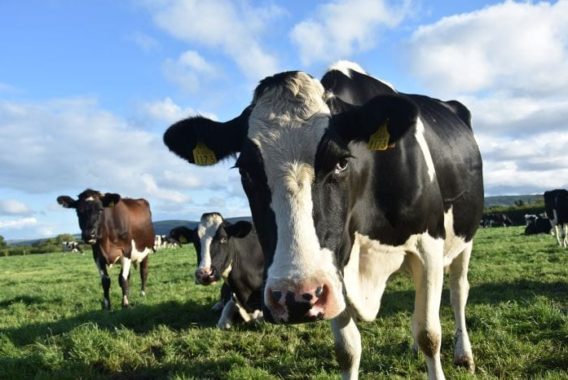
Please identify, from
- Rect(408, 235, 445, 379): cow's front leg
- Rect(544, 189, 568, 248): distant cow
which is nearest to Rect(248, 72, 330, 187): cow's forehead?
Rect(408, 235, 445, 379): cow's front leg

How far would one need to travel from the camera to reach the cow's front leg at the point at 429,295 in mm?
4449

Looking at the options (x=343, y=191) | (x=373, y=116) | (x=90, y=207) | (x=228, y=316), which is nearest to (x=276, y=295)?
(x=343, y=191)

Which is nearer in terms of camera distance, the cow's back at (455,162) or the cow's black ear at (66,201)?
the cow's back at (455,162)

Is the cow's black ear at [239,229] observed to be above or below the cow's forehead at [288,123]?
below

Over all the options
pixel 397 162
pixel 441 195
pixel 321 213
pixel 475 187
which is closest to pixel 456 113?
pixel 475 187

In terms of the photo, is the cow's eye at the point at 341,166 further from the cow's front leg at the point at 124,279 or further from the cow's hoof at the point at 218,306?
the cow's front leg at the point at 124,279

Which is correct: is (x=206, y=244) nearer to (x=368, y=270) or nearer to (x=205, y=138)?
(x=368, y=270)

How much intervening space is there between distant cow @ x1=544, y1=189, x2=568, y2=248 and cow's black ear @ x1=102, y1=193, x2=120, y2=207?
14.9 m

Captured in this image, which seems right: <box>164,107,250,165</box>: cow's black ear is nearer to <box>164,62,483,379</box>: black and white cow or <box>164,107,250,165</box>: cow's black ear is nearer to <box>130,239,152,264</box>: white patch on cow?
<box>164,62,483,379</box>: black and white cow

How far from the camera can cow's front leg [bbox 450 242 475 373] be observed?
530 centimetres

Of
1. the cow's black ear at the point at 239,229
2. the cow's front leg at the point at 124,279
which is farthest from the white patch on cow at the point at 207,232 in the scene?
the cow's front leg at the point at 124,279

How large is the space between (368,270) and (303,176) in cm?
154

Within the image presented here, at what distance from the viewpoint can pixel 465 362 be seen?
17.1ft

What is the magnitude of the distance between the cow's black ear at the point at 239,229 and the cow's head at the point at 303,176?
4.93m
